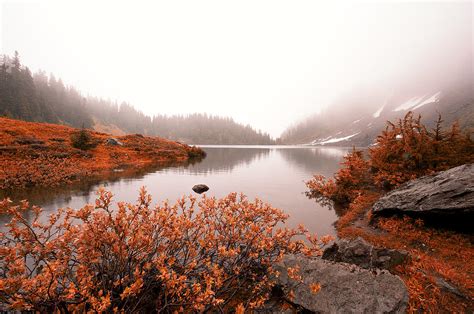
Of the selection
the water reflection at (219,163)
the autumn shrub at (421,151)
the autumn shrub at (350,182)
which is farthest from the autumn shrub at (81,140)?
the autumn shrub at (421,151)

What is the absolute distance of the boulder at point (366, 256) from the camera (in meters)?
7.64

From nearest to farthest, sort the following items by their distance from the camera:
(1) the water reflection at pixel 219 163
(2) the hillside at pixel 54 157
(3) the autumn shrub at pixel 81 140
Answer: (2) the hillside at pixel 54 157
(1) the water reflection at pixel 219 163
(3) the autumn shrub at pixel 81 140

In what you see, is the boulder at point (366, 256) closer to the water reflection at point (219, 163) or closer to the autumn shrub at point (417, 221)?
the autumn shrub at point (417, 221)

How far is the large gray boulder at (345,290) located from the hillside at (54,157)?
28.8 metres

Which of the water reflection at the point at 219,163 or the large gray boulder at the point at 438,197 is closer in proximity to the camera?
the large gray boulder at the point at 438,197

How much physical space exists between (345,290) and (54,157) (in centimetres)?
4600

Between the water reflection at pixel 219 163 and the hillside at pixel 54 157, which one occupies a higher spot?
the hillside at pixel 54 157

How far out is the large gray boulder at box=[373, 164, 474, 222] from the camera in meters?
9.27

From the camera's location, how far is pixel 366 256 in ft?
25.6

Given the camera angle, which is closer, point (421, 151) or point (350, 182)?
point (421, 151)

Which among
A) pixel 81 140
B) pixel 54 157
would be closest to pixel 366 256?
pixel 54 157

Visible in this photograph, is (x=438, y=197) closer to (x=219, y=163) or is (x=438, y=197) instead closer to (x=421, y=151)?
(x=421, y=151)

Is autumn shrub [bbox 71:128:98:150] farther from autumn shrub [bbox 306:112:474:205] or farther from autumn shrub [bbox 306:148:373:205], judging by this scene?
autumn shrub [bbox 306:112:474:205]

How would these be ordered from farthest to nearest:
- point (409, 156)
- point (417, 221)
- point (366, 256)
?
point (409, 156) → point (417, 221) → point (366, 256)
